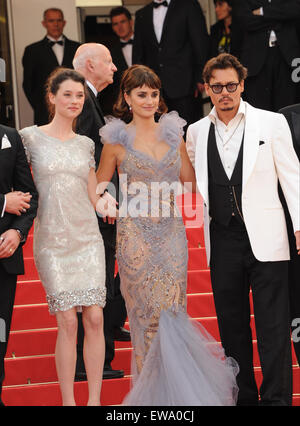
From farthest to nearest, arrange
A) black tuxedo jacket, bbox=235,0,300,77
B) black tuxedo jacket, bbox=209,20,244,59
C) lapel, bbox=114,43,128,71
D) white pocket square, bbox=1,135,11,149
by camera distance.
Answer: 1. lapel, bbox=114,43,128,71
2. black tuxedo jacket, bbox=209,20,244,59
3. black tuxedo jacket, bbox=235,0,300,77
4. white pocket square, bbox=1,135,11,149

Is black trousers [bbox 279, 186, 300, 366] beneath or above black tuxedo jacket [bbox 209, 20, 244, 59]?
beneath

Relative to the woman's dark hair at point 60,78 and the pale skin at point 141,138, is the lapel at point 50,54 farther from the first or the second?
the pale skin at point 141,138

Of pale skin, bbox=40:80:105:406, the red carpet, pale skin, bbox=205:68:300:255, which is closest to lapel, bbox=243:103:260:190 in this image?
pale skin, bbox=205:68:300:255

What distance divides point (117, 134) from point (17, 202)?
2.33 feet

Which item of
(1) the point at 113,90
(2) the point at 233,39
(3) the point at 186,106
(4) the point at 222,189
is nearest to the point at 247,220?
(4) the point at 222,189

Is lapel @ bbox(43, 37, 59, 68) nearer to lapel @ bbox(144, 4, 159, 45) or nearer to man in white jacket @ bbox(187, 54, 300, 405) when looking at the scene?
lapel @ bbox(144, 4, 159, 45)

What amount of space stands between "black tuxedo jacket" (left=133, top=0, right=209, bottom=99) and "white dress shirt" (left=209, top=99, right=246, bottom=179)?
4.06 metres

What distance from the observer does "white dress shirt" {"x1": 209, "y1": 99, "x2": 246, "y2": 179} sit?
487cm

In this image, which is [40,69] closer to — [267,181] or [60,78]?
[60,78]

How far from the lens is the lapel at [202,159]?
488 centimetres

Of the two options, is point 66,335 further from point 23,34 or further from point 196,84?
point 23,34

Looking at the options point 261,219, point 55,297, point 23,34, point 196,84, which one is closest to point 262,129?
point 261,219

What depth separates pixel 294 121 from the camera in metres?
5.03
